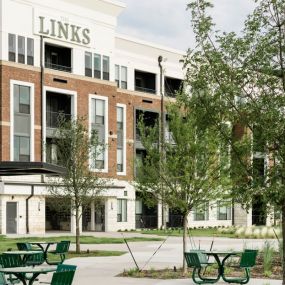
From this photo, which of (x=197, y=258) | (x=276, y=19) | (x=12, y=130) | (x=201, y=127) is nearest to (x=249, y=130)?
(x=201, y=127)

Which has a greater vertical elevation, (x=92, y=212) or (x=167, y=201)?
(x=167, y=201)

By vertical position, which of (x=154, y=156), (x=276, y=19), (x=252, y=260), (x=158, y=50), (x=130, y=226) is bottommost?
(x=130, y=226)

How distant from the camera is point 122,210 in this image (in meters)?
56.8

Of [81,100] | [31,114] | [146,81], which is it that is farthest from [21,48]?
[146,81]

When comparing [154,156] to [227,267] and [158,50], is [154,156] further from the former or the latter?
[158,50]

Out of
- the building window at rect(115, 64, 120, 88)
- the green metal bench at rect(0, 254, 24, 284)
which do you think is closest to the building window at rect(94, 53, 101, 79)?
the building window at rect(115, 64, 120, 88)

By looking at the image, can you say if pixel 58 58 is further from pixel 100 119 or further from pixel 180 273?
pixel 180 273

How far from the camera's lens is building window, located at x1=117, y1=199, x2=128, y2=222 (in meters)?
56.4

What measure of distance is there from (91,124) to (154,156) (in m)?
30.1

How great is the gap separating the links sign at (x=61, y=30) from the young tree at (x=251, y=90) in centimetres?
3628

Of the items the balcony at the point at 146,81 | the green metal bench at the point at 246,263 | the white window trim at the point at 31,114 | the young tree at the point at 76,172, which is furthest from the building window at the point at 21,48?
the green metal bench at the point at 246,263

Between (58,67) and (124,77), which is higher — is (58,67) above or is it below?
above

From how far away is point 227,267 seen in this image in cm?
2159

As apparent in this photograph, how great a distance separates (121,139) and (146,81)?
24.7 feet
